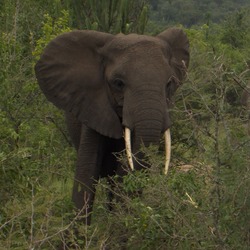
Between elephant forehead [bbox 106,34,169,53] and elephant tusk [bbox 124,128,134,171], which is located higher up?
elephant forehead [bbox 106,34,169,53]

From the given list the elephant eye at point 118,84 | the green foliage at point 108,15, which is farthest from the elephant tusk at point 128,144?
the green foliage at point 108,15

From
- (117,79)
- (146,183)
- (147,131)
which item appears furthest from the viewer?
(117,79)

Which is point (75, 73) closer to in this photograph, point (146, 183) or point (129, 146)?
point (129, 146)

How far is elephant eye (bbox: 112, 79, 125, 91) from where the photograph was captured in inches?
241

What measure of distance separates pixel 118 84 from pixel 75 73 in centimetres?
53

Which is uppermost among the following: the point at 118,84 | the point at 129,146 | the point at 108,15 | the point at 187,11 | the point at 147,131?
the point at 118,84

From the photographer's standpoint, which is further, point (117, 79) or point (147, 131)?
point (117, 79)

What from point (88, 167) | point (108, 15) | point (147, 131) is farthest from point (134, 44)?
point (108, 15)

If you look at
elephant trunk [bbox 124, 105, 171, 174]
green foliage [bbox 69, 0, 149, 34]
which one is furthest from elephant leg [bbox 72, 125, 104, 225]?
green foliage [bbox 69, 0, 149, 34]

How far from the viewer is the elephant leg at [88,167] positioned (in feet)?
20.5

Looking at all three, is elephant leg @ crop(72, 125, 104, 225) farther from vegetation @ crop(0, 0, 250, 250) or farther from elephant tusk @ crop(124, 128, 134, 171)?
elephant tusk @ crop(124, 128, 134, 171)

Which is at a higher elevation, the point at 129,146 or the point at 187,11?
the point at 129,146

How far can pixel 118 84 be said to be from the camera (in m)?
6.16

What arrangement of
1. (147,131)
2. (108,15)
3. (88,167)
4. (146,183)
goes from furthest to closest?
(108,15) → (88,167) → (147,131) → (146,183)
